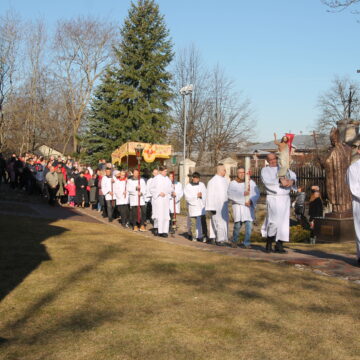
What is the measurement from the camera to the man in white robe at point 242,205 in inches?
512

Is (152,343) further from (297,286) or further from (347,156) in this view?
(347,156)

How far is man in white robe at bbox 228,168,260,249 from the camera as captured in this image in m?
13.0

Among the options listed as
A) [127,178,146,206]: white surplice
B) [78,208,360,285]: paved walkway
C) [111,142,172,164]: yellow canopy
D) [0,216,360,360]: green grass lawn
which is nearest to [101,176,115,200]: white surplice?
[127,178,146,206]: white surplice

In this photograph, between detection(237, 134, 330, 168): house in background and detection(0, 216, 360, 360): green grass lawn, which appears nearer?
detection(0, 216, 360, 360): green grass lawn

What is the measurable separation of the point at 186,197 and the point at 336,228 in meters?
4.09

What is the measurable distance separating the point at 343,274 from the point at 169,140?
1389 inches

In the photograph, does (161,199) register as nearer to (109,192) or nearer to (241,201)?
(241,201)

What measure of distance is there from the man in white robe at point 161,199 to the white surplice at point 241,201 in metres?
2.89

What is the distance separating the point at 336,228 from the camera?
49.8 feet

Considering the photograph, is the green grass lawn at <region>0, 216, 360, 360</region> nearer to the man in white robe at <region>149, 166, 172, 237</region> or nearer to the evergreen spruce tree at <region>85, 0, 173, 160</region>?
the man in white robe at <region>149, 166, 172, 237</region>

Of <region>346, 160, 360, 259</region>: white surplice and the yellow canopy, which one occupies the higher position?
the yellow canopy

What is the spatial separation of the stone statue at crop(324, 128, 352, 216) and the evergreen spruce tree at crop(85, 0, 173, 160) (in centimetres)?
2360

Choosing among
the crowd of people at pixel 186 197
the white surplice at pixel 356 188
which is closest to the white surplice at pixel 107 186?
the crowd of people at pixel 186 197

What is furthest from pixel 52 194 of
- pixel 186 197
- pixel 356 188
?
pixel 356 188
